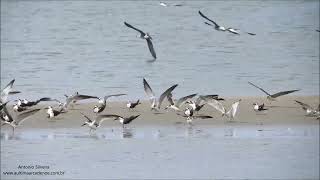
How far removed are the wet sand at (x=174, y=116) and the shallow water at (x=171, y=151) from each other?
12.5 inches

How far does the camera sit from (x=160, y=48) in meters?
20.3

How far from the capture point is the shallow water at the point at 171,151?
9.87 metres

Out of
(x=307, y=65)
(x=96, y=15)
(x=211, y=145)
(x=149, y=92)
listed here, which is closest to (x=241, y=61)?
(x=307, y=65)

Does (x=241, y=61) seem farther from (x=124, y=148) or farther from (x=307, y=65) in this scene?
(x=124, y=148)

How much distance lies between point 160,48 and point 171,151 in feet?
31.5

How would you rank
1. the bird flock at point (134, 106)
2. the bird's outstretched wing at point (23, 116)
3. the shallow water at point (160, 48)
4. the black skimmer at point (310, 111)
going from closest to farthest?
the bird's outstretched wing at point (23, 116) < the bird flock at point (134, 106) < the black skimmer at point (310, 111) < the shallow water at point (160, 48)

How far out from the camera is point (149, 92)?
13781 millimetres

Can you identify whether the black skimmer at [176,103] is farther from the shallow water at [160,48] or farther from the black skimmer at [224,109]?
→ the shallow water at [160,48]

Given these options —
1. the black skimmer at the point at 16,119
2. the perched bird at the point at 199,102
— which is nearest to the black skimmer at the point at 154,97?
the perched bird at the point at 199,102

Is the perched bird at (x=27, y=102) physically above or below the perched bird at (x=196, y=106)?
below

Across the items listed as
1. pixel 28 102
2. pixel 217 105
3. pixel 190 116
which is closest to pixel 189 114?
pixel 190 116

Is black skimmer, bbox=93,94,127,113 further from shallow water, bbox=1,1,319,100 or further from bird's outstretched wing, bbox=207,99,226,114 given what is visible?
bird's outstretched wing, bbox=207,99,226,114

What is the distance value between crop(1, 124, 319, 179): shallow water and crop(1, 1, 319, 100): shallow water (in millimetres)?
2975

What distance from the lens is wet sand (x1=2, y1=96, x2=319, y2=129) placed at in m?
12.7
